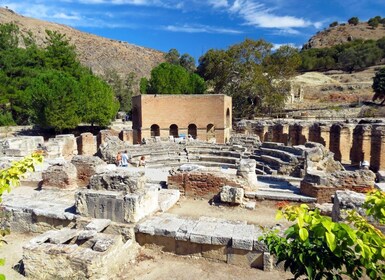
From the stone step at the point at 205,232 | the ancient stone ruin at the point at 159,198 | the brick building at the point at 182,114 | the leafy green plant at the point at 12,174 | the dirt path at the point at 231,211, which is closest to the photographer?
the leafy green plant at the point at 12,174

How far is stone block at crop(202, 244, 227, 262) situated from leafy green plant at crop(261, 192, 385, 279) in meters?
3.37

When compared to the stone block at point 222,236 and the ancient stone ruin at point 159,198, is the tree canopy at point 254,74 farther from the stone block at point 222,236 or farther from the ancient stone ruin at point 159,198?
the stone block at point 222,236

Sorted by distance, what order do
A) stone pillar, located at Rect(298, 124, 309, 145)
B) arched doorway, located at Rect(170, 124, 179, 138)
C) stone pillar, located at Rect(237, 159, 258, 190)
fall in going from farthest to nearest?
1. arched doorway, located at Rect(170, 124, 179, 138)
2. stone pillar, located at Rect(298, 124, 309, 145)
3. stone pillar, located at Rect(237, 159, 258, 190)

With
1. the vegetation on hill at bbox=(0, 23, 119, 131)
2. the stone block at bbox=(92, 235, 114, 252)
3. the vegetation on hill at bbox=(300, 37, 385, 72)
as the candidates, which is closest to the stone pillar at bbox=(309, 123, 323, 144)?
the stone block at bbox=(92, 235, 114, 252)

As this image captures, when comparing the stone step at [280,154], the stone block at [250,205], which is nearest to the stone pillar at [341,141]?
the stone step at [280,154]

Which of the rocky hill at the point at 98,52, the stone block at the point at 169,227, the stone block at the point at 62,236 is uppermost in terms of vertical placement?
the rocky hill at the point at 98,52

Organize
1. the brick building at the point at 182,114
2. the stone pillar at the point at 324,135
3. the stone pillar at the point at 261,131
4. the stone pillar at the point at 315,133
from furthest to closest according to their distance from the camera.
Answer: the brick building at the point at 182,114 < the stone pillar at the point at 261,131 < the stone pillar at the point at 315,133 < the stone pillar at the point at 324,135

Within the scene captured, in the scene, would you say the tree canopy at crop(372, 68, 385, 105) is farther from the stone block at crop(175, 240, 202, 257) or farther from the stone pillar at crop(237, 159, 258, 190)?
the stone block at crop(175, 240, 202, 257)

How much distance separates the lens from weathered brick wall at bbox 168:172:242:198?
9719mm

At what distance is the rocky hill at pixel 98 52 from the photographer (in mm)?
80469

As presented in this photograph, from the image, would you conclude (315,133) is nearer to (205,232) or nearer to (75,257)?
(205,232)

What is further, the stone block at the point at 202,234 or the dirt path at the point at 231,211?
the dirt path at the point at 231,211

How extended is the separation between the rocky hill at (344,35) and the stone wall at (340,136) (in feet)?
252

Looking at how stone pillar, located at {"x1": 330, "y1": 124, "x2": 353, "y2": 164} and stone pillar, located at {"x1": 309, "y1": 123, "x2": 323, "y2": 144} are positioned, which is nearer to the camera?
stone pillar, located at {"x1": 330, "y1": 124, "x2": 353, "y2": 164}
